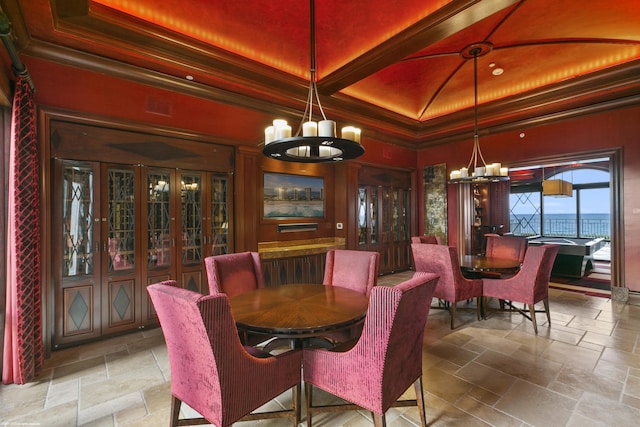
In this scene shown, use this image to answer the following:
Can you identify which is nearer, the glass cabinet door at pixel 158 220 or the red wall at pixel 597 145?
the glass cabinet door at pixel 158 220

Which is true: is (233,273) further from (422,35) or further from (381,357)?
(422,35)

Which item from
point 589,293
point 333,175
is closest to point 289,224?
point 333,175

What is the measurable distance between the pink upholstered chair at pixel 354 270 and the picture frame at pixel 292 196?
6.38ft

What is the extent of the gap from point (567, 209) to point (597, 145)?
5.91m

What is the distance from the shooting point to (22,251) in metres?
2.49

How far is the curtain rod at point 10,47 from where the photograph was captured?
1.89 m

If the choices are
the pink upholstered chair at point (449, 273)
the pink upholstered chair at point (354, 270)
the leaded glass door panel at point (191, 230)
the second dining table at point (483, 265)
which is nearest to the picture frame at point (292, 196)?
the leaded glass door panel at point (191, 230)

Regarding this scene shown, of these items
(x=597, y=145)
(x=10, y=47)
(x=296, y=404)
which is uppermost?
(x=10, y=47)

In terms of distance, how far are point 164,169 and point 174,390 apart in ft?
8.77

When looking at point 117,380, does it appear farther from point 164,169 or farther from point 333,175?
point 333,175

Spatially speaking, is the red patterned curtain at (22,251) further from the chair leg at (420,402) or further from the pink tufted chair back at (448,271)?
the pink tufted chair back at (448,271)

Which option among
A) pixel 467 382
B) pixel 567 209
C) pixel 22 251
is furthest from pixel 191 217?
pixel 567 209

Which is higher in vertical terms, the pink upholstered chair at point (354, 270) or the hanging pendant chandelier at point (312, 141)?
the hanging pendant chandelier at point (312, 141)

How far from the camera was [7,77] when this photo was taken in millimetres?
2488
